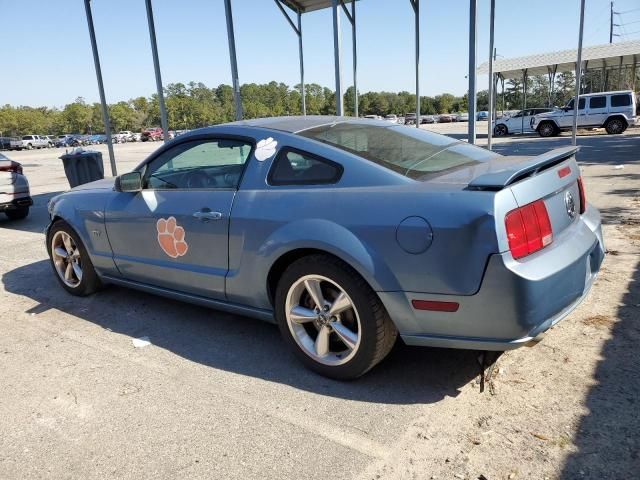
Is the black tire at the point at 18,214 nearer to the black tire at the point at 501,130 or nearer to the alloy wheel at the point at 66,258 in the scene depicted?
the alloy wheel at the point at 66,258

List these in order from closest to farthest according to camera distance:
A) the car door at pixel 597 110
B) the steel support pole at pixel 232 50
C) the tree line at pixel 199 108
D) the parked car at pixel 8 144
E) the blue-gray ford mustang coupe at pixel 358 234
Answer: the blue-gray ford mustang coupe at pixel 358 234 < the steel support pole at pixel 232 50 < the car door at pixel 597 110 < the parked car at pixel 8 144 < the tree line at pixel 199 108

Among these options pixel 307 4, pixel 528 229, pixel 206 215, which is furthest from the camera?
pixel 307 4

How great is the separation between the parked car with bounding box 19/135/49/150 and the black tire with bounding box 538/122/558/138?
5401 cm

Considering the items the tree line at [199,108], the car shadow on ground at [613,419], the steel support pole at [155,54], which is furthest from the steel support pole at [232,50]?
the tree line at [199,108]

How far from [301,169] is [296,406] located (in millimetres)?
1364

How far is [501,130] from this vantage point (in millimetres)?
27562

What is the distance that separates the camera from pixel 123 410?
284cm

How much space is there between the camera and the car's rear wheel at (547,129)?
2428cm

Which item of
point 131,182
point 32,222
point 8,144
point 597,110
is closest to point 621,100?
point 597,110

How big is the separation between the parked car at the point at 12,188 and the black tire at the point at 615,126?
77.6 ft

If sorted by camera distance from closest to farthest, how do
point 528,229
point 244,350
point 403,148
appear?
1. point 528,229
2. point 403,148
3. point 244,350

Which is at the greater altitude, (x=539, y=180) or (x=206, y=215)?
(x=539, y=180)

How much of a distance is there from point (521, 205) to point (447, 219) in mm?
361

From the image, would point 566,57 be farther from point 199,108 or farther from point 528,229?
point 199,108
